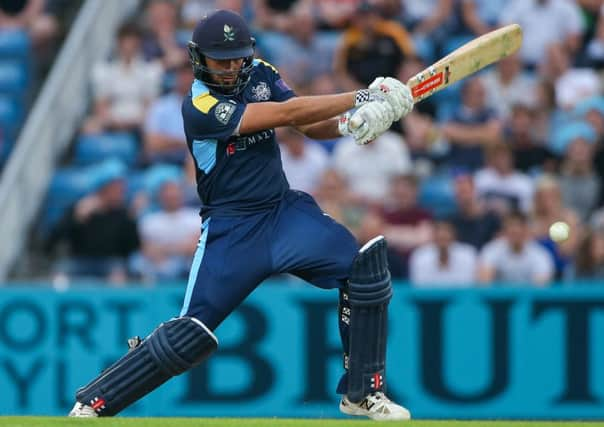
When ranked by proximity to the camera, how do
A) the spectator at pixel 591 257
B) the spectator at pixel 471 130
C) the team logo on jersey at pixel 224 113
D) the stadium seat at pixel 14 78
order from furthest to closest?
the stadium seat at pixel 14 78 → the spectator at pixel 471 130 → the spectator at pixel 591 257 → the team logo on jersey at pixel 224 113

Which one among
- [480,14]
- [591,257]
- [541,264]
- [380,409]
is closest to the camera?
[380,409]

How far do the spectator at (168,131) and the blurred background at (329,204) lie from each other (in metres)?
0.02

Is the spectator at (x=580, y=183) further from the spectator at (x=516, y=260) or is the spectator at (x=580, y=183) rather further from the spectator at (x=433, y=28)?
the spectator at (x=433, y=28)

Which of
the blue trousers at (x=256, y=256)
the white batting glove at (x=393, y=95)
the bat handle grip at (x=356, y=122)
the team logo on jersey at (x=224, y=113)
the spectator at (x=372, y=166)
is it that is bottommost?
the blue trousers at (x=256, y=256)

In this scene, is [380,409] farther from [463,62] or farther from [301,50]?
[301,50]

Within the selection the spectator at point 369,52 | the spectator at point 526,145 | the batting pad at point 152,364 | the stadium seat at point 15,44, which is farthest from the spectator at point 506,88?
the batting pad at point 152,364

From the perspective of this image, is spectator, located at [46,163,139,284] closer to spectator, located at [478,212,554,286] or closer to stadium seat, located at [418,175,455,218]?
stadium seat, located at [418,175,455,218]

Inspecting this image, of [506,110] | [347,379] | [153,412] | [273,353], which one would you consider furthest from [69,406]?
[506,110]

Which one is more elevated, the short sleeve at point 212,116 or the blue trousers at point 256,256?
the short sleeve at point 212,116

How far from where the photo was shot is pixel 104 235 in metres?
11.3

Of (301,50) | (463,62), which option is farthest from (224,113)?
(301,50)

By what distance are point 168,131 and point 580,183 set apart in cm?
354

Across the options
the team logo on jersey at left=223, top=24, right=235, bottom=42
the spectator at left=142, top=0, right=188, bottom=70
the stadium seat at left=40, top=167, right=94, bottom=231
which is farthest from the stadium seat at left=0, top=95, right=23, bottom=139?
the team logo on jersey at left=223, top=24, right=235, bottom=42

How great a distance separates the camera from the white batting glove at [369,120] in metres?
6.46
